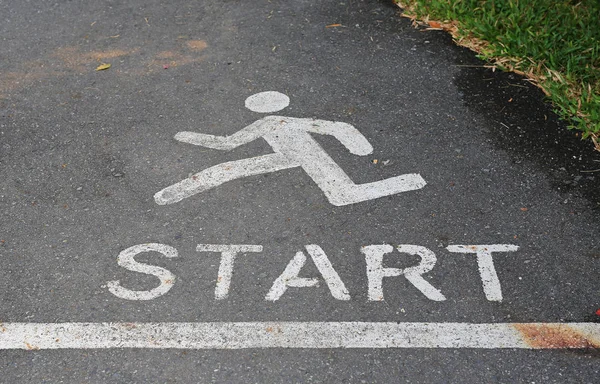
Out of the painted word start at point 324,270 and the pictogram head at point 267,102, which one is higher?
the pictogram head at point 267,102

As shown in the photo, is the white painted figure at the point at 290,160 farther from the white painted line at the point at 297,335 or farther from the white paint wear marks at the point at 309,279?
the white painted line at the point at 297,335

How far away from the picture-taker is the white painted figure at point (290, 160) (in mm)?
3877

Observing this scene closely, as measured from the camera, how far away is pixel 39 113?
15.2 ft

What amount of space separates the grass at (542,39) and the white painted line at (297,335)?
1.78 meters

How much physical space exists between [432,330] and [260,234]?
1.12 metres

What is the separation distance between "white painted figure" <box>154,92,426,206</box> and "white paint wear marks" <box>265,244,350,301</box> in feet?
1.58

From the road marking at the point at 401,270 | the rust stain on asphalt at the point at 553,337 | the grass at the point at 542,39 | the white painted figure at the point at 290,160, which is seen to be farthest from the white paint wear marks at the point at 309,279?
the grass at the point at 542,39

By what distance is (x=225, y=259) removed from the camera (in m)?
3.41

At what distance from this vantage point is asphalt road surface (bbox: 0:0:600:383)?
117 inches

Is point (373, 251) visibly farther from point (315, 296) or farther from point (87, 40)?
point (87, 40)

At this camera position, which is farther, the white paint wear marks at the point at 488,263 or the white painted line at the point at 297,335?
the white paint wear marks at the point at 488,263

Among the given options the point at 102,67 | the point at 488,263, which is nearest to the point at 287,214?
the point at 488,263

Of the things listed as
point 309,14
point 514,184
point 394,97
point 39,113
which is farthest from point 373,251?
point 309,14

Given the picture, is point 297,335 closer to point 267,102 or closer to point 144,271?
point 144,271
